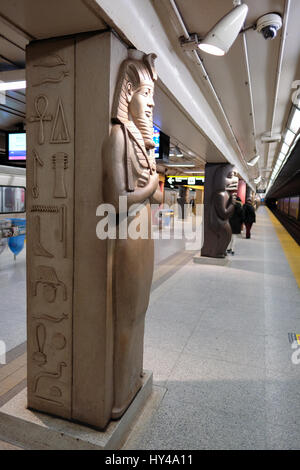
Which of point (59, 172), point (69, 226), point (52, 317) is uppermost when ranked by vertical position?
point (59, 172)

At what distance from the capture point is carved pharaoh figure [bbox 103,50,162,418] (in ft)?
5.50

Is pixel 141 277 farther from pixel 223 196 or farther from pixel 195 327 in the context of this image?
pixel 223 196

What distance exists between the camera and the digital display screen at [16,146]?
5.78 meters

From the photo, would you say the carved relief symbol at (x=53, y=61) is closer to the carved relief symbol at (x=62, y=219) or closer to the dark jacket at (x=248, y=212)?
the carved relief symbol at (x=62, y=219)

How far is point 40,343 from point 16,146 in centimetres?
485

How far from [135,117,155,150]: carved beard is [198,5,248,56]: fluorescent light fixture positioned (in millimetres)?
869

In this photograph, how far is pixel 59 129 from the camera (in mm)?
1800

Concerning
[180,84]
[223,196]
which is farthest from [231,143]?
[180,84]

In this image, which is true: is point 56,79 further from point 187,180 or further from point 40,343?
point 187,180

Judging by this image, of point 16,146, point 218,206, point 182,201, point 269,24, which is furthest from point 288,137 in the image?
point 182,201

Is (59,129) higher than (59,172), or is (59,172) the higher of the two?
(59,129)

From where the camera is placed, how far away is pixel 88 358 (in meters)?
1.85

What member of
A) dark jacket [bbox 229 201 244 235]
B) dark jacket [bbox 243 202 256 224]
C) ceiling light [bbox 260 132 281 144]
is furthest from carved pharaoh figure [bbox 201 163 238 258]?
dark jacket [bbox 243 202 256 224]

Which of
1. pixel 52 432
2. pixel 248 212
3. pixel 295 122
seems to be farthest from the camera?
pixel 248 212
